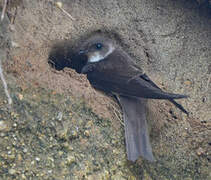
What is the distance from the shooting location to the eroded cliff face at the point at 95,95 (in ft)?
5.89

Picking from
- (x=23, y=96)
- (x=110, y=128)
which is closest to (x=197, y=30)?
(x=110, y=128)

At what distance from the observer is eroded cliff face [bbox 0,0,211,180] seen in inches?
70.7

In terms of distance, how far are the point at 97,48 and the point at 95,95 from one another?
2.93 feet

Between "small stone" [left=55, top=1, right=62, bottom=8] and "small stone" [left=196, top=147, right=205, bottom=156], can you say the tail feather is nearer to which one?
"small stone" [left=196, top=147, right=205, bottom=156]

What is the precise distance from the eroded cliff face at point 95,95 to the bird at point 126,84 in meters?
0.08

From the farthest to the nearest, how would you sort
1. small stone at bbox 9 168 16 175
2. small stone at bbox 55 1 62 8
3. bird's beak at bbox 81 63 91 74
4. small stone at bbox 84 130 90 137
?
1. bird's beak at bbox 81 63 91 74
2. small stone at bbox 55 1 62 8
3. small stone at bbox 84 130 90 137
4. small stone at bbox 9 168 16 175

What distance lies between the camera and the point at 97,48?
296cm

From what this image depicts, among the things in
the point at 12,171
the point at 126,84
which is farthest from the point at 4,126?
the point at 126,84

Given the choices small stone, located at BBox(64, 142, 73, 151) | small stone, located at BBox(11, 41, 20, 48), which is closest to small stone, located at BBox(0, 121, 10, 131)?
small stone, located at BBox(64, 142, 73, 151)

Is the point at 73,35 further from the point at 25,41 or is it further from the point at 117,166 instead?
the point at 117,166

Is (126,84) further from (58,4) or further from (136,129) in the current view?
(58,4)

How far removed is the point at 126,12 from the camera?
9.25 feet

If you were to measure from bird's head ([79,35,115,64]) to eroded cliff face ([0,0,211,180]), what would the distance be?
111mm

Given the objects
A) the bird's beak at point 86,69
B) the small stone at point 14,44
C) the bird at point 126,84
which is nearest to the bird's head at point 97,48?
the bird at point 126,84
